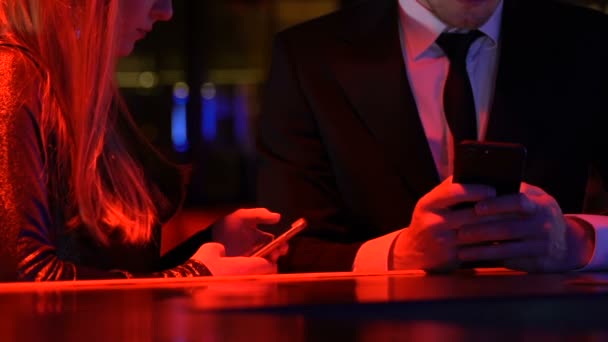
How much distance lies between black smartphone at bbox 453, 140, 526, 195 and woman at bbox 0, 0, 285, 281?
0.41 m

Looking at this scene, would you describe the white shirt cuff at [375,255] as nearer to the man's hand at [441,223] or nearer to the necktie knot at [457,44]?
the man's hand at [441,223]

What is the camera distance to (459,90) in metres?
2.19

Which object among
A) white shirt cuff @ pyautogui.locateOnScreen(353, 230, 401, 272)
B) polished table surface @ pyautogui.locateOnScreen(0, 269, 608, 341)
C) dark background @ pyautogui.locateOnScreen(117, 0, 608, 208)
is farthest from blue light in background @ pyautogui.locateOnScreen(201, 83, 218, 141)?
polished table surface @ pyautogui.locateOnScreen(0, 269, 608, 341)

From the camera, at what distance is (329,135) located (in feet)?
7.37

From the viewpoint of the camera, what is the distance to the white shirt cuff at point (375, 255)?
2008 millimetres

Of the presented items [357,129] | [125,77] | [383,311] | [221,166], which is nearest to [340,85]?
Result: [357,129]

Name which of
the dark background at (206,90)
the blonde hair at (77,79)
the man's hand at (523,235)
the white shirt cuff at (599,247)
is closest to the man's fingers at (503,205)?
the man's hand at (523,235)

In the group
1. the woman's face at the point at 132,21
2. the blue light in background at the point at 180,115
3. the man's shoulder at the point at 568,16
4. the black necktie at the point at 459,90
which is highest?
the man's shoulder at the point at 568,16

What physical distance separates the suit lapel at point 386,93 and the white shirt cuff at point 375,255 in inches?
8.9

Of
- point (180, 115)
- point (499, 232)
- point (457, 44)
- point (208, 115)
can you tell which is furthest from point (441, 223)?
point (180, 115)

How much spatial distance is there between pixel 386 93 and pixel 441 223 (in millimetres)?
518

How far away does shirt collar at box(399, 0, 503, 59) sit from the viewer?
225 centimetres

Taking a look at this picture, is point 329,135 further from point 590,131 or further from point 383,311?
point 383,311

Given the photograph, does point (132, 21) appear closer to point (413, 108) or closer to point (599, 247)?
point (413, 108)
